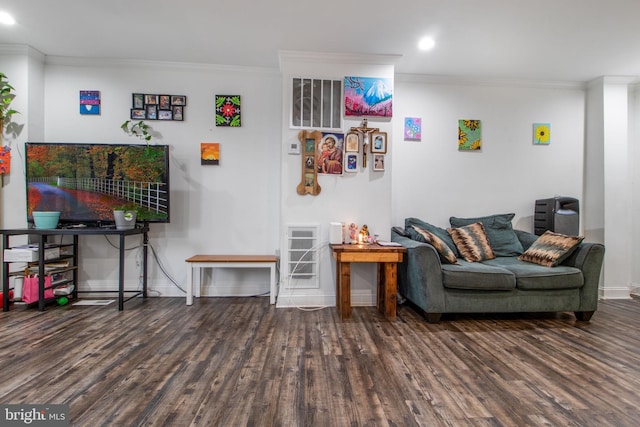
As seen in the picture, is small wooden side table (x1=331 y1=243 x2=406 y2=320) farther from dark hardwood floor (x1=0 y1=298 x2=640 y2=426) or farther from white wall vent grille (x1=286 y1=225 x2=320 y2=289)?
white wall vent grille (x1=286 y1=225 x2=320 y2=289)

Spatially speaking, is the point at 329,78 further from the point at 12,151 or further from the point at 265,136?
the point at 12,151

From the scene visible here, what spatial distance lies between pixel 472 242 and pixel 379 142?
59.5 inches

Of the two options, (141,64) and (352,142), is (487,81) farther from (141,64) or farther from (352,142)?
(141,64)

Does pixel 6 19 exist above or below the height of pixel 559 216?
above

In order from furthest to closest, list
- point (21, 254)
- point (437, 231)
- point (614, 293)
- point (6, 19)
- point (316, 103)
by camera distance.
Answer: point (614, 293), point (437, 231), point (316, 103), point (21, 254), point (6, 19)

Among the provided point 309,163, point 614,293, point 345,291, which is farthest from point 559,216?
point 309,163

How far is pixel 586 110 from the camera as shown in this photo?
4160mm

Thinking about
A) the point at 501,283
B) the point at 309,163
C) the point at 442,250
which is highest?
the point at 309,163

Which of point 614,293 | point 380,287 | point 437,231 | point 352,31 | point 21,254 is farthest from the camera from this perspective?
point 614,293

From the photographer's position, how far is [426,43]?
10.5ft

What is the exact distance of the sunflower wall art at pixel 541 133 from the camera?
4.10 m

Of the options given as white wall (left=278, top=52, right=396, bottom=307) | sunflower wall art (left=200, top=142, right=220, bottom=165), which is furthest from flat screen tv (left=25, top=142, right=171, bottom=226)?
white wall (left=278, top=52, right=396, bottom=307)

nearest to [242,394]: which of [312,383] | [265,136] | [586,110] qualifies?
[312,383]

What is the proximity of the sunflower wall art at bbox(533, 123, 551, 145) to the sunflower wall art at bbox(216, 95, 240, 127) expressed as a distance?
3.81 metres
